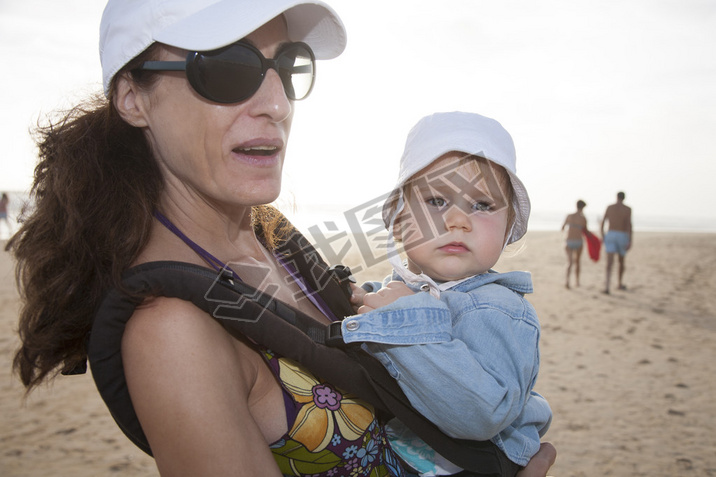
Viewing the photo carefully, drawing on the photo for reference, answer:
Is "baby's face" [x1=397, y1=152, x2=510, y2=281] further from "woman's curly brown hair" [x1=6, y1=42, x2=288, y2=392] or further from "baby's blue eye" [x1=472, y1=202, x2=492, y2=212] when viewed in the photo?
"woman's curly brown hair" [x1=6, y1=42, x2=288, y2=392]

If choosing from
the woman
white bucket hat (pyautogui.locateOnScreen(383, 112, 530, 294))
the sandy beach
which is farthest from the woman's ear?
the sandy beach

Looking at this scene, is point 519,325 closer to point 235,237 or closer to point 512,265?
point 235,237

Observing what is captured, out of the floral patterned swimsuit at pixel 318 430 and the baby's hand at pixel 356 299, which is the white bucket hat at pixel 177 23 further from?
the baby's hand at pixel 356 299

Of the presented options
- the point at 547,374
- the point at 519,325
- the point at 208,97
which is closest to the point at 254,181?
the point at 208,97

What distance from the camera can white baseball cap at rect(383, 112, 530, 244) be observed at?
6.34ft

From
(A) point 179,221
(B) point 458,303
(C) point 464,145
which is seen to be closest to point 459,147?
(C) point 464,145

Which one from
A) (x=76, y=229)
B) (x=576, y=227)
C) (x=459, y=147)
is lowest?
(x=576, y=227)

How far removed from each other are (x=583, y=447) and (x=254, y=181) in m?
5.08

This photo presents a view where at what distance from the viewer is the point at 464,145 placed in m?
1.92

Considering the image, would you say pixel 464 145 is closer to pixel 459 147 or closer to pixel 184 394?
pixel 459 147

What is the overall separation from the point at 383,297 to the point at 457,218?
1.41ft

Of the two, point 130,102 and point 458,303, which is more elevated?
point 130,102

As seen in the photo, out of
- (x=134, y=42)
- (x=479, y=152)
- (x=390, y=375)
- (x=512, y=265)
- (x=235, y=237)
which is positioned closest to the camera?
(x=134, y=42)

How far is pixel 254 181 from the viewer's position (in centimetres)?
161
